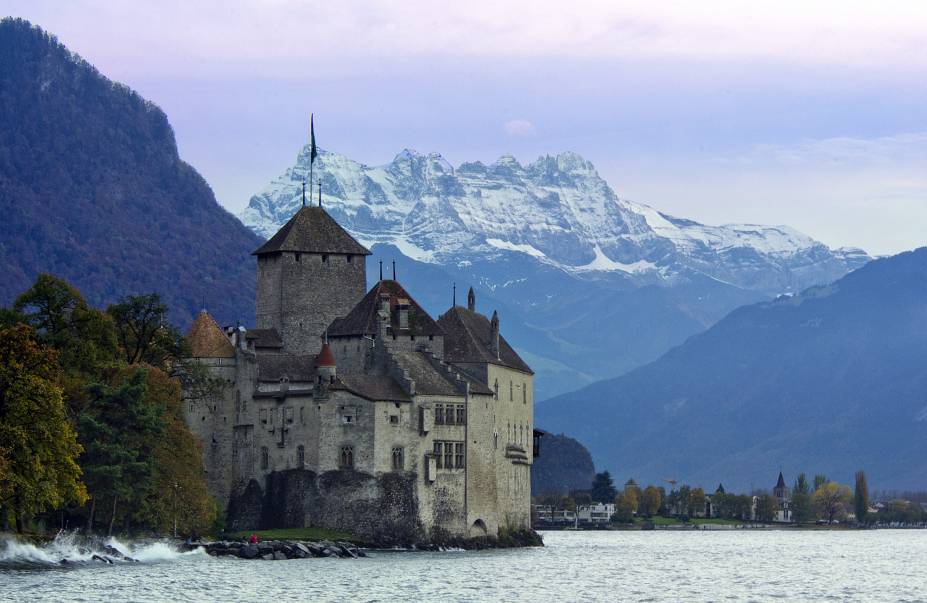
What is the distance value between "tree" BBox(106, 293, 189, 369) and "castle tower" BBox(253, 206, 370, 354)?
12.2 metres

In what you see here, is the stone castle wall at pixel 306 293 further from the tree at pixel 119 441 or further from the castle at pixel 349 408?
the tree at pixel 119 441

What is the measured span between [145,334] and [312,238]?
18.6 metres

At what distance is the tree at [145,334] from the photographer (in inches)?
5354

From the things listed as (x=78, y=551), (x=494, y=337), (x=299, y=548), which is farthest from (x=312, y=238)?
(x=78, y=551)

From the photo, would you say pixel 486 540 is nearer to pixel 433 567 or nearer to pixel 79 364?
pixel 433 567

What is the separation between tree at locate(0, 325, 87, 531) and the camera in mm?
101750

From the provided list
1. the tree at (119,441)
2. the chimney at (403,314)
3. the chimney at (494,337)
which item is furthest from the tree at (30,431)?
the chimney at (494,337)

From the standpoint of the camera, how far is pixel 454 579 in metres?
111

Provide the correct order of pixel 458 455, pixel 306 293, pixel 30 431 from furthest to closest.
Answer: pixel 306 293 < pixel 458 455 < pixel 30 431

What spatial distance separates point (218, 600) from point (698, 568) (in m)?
50.7

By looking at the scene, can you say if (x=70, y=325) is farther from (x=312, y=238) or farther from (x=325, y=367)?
(x=312, y=238)

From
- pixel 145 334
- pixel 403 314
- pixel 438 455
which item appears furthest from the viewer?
pixel 403 314

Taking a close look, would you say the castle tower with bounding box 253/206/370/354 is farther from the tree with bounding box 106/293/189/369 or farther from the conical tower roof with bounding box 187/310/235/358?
the tree with bounding box 106/293/189/369

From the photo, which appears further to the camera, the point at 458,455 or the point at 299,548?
the point at 458,455
